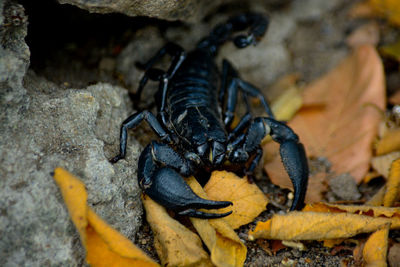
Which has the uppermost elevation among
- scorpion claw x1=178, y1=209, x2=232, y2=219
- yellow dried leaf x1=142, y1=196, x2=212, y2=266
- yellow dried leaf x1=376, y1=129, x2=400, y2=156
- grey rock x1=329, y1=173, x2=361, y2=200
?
yellow dried leaf x1=376, y1=129, x2=400, y2=156

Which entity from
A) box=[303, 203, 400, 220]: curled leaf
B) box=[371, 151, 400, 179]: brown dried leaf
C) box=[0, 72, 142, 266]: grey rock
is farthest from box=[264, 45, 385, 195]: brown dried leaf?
box=[0, 72, 142, 266]: grey rock

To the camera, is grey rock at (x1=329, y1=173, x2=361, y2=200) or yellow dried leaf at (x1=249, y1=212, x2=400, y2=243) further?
grey rock at (x1=329, y1=173, x2=361, y2=200)

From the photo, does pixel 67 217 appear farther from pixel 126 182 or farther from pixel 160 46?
pixel 160 46

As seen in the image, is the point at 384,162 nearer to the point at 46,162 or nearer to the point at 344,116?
the point at 344,116

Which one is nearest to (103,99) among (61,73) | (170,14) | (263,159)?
(61,73)

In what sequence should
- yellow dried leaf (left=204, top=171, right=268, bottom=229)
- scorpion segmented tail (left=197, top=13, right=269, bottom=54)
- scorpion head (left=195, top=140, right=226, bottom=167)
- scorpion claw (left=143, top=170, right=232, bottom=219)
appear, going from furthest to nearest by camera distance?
1. scorpion segmented tail (left=197, top=13, right=269, bottom=54)
2. scorpion head (left=195, top=140, right=226, bottom=167)
3. yellow dried leaf (left=204, top=171, right=268, bottom=229)
4. scorpion claw (left=143, top=170, right=232, bottom=219)

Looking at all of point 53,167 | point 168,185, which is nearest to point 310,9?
point 168,185

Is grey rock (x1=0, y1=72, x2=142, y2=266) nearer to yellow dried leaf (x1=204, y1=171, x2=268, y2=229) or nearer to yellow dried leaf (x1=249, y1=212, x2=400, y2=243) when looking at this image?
yellow dried leaf (x1=204, y1=171, x2=268, y2=229)
